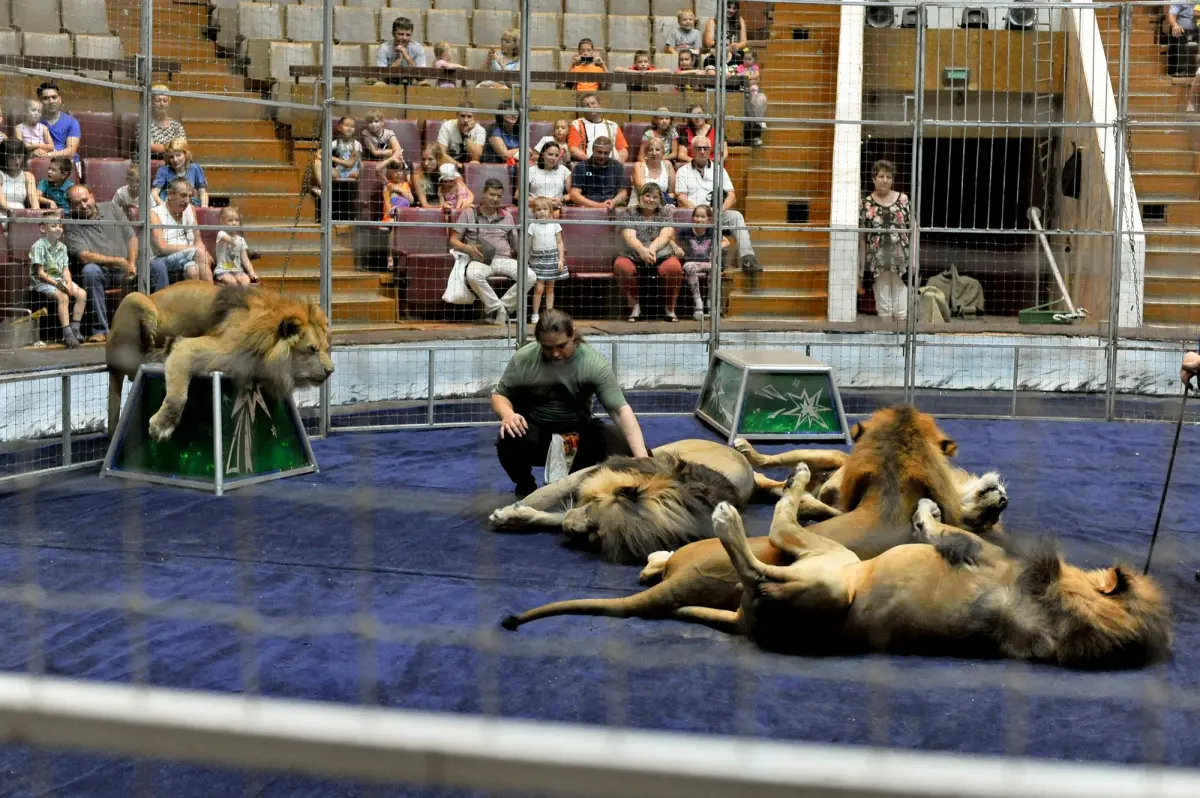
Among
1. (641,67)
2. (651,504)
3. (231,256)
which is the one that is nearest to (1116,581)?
(651,504)

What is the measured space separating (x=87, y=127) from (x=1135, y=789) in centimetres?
721

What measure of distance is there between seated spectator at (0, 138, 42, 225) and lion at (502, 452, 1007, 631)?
3.86 meters

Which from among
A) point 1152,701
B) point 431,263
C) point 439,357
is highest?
point 431,263

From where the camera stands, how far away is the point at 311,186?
353 inches

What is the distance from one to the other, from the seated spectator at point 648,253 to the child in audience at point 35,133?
3783 mm

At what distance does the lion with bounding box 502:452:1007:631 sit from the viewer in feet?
14.3

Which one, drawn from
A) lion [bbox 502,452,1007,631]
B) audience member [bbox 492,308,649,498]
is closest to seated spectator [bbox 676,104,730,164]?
audience member [bbox 492,308,649,498]

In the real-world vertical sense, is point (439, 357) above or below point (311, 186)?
below

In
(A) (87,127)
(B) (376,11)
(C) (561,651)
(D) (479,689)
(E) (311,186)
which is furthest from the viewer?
(B) (376,11)

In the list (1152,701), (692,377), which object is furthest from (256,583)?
(692,377)

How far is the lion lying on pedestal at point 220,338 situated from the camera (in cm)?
664

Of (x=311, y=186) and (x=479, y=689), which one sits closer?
(x=479, y=689)

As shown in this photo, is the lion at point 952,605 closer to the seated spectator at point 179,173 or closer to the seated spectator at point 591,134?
the seated spectator at point 179,173

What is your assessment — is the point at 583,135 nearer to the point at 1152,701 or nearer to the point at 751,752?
the point at 1152,701
